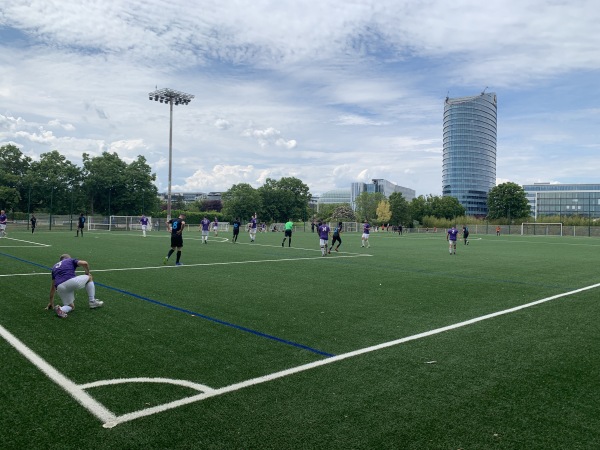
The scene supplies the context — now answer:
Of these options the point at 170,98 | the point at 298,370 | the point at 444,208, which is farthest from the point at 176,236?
the point at 444,208

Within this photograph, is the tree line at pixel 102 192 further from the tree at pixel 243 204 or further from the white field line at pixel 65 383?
the white field line at pixel 65 383

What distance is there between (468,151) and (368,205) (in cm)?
6873

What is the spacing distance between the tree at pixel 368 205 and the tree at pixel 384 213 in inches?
424

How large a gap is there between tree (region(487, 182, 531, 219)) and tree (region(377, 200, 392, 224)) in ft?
75.4

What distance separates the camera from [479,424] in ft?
13.4

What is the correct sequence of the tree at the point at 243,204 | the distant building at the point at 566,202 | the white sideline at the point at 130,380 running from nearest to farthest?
the white sideline at the point at 130,380
the tree at the point at 243,204
the distant building at the point at 566,202

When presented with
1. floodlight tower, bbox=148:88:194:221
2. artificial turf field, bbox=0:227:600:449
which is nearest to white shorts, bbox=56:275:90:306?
artificial turf field, bbox=0:227:600:449

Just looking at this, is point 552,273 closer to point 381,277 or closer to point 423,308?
point 381,277

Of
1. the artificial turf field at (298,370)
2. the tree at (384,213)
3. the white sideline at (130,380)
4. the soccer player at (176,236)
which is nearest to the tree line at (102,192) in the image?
the tree at (384,213)

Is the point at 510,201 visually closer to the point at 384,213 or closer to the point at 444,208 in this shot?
the point at 444,208

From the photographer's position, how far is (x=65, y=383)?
489cm

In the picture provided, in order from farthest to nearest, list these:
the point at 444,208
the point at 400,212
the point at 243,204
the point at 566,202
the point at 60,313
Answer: the point at 566,202 → the point at 444,208 → the point at 400,212 → the point at 243,204 → the point at 60,313

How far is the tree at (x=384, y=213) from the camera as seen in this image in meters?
106

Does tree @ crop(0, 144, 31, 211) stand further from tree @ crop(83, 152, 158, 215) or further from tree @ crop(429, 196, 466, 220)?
tree @ crop(429, 196, 466, 220)
